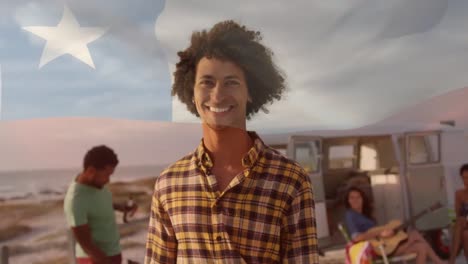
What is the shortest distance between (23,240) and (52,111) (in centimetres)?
25

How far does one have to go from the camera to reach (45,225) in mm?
818

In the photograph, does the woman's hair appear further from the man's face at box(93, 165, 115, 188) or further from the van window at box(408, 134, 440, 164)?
the man's face at box(93, 165, 115, 188)

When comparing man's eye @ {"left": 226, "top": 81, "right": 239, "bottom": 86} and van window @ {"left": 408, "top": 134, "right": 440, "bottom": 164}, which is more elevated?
man's eye @ {"left": 226, "top": 81, "right": 239, "bottom": 86}

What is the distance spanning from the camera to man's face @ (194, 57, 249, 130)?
1.53ft

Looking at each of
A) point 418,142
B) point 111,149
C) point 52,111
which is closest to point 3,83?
point 52,111

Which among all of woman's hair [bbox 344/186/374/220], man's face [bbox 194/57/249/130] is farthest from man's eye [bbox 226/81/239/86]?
woman's hair [bbox 344/186/374/220]

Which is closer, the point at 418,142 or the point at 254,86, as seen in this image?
the point at 254,86

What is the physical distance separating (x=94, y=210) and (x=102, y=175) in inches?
2.4

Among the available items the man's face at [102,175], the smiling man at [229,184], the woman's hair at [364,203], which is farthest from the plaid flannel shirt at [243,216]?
the woman's hair at [364,203]

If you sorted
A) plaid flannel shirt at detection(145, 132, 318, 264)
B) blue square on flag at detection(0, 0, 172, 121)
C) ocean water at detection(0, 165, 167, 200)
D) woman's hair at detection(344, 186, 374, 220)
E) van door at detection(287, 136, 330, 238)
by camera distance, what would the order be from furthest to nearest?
woman's hair at detection(344, 186, 374, 220), van door at detection(287, 136, 330, 238), ocean water at detection(0, 165, 167, 200), blue square on flag at detection(0, 0, 172, 121), plaid flannel shirt at detection(145, 132, 318, 264)

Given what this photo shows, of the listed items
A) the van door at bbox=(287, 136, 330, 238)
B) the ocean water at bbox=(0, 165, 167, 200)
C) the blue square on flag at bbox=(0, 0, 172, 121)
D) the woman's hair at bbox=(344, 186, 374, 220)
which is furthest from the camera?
the woman's hair at bbox=(344, 186, 374, 220)

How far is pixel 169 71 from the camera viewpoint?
0.72 meters

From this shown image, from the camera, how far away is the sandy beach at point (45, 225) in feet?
2.66

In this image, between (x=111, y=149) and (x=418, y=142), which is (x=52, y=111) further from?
(x=418, y=142)
